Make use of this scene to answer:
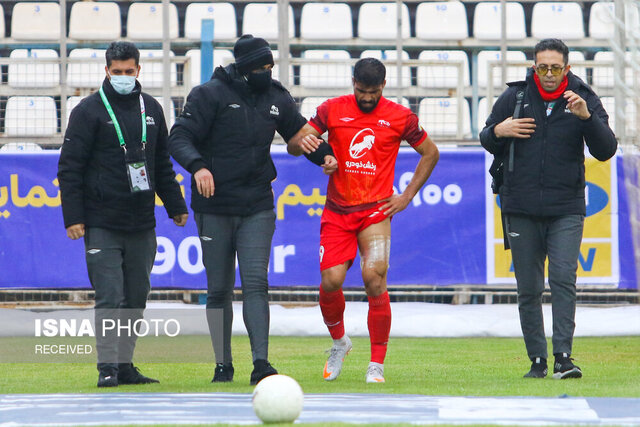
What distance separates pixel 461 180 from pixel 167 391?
6.10m

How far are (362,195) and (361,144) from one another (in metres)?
0.32

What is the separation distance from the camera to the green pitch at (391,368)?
251 inches

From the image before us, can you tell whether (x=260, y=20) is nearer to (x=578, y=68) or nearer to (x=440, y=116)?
(x=440, y=116)

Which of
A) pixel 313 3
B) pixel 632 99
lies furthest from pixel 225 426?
pixel 313 3

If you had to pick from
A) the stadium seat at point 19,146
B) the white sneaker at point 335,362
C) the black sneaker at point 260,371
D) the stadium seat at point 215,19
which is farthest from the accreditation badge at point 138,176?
the stadium seat at point 215,19

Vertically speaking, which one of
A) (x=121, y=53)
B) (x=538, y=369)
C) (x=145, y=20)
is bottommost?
(x=538, y=369)

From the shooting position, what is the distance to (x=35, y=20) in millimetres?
15773

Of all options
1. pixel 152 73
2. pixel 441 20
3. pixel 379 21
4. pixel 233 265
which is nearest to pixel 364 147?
pixel 233 265

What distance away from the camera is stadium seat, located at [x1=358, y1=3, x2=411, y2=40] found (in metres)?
15.8

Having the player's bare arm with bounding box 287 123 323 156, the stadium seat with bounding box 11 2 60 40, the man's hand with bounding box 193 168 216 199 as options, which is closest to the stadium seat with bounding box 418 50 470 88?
the stadium seat with bounding box 11 2 60 40

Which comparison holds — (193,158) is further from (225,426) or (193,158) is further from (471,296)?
(471,296)

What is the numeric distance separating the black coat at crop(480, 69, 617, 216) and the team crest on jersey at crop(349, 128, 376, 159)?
2.87ft

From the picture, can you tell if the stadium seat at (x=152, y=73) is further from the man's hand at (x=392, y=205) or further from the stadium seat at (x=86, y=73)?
the man's hand at (x=392, y=205)

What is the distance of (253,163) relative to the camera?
22.4 feet
